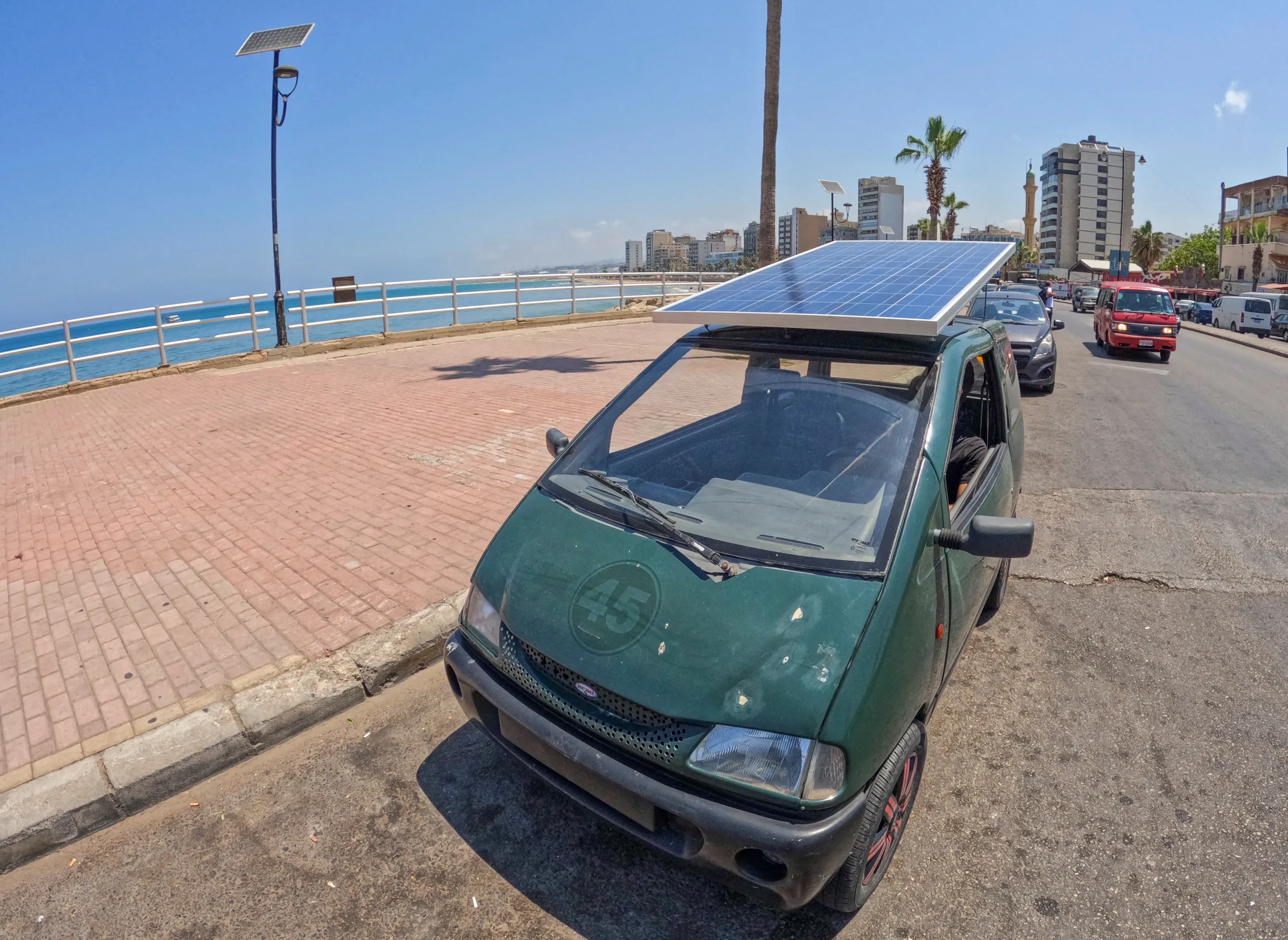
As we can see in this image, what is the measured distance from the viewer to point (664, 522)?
2.57m

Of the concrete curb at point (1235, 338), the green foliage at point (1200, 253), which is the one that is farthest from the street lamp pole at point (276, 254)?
the green foliage at point (1200, 253)

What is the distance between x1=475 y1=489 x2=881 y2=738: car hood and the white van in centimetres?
3767

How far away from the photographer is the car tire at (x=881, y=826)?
7.00 feet

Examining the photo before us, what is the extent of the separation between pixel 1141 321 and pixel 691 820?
1919 cm

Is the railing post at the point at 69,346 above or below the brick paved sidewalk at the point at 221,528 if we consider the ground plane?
above

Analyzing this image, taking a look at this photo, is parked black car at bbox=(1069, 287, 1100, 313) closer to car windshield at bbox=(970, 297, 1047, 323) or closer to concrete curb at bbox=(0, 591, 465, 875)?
car windshield at bbox=(970, 297, 1047, 323)

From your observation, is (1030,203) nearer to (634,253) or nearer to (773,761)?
(634,253)

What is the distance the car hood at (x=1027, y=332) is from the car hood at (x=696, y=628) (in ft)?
35.5

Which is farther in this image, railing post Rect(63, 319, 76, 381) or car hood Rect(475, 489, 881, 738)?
railing post Rect(63, 319, 76, 381)

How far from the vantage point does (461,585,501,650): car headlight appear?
259cm

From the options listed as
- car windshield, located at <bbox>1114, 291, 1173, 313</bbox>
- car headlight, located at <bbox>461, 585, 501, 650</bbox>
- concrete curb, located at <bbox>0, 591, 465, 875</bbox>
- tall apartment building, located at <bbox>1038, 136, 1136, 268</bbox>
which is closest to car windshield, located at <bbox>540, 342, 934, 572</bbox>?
car headlight, located at <bbox>461, 585, 501, 650</bbox>

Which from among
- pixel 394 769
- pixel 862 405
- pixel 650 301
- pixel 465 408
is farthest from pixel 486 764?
pixel 650 301

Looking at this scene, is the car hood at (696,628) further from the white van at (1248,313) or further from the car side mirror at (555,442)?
the white van at (1248,313)

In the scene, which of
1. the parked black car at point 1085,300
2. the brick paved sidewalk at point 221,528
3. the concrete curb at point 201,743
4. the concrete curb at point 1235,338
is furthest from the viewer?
the parked black car at point 1085,300
